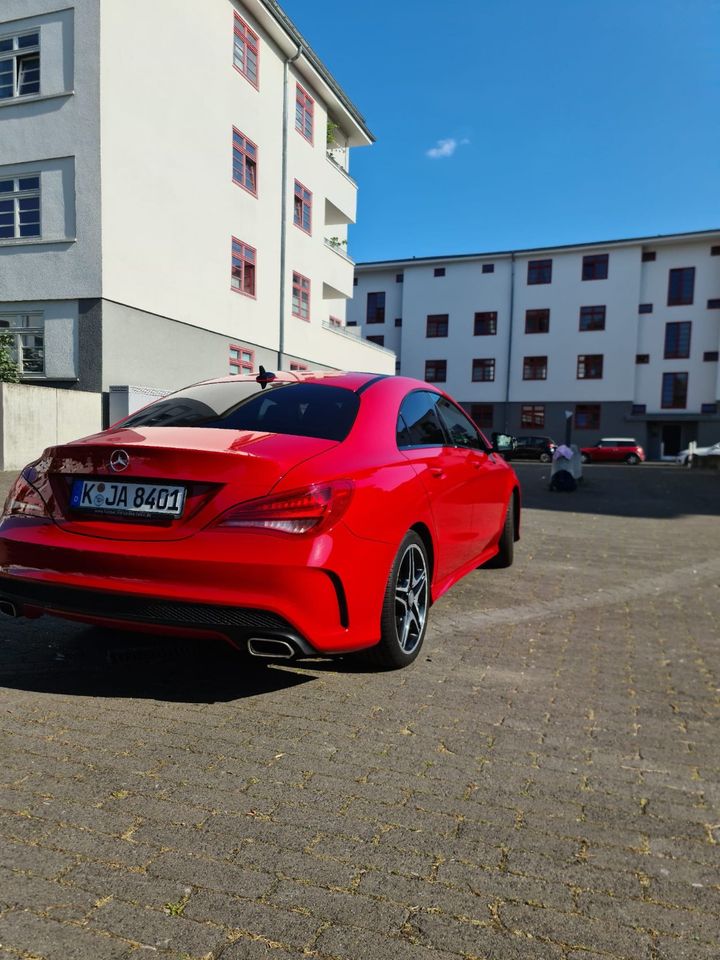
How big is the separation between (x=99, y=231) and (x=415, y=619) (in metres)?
15.6

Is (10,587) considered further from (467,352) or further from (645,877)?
(467,352)

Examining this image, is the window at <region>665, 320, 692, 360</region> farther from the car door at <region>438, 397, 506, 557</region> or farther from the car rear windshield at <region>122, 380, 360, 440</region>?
the car rear windshield at <region>122, 380, 360, 440</region>

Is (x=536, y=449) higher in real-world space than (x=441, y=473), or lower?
lower

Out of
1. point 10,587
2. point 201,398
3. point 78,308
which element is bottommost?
point 10,587

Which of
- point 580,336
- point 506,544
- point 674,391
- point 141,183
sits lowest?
point 506,544

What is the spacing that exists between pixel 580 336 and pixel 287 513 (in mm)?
47692

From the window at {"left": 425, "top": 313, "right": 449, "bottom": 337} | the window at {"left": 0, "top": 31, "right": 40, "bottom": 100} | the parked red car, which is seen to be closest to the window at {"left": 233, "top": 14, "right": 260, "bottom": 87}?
the window at {"left": 0, "top": 31, "right": 40, "bottom": 100}

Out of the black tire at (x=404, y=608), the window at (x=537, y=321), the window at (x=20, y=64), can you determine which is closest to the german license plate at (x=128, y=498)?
the black tire at (x=404, y=608)

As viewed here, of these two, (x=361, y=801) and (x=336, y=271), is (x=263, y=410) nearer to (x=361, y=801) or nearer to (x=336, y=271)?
(x=361, y=801)

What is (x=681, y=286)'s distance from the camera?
45.5 m

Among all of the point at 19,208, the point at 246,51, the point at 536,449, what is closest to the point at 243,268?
the point at 246,51

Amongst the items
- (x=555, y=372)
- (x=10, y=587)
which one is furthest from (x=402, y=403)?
(x=555, y=372)

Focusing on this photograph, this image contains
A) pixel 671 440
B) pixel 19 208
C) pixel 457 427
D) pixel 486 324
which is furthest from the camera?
pixel 486 324

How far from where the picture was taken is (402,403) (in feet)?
13.8
